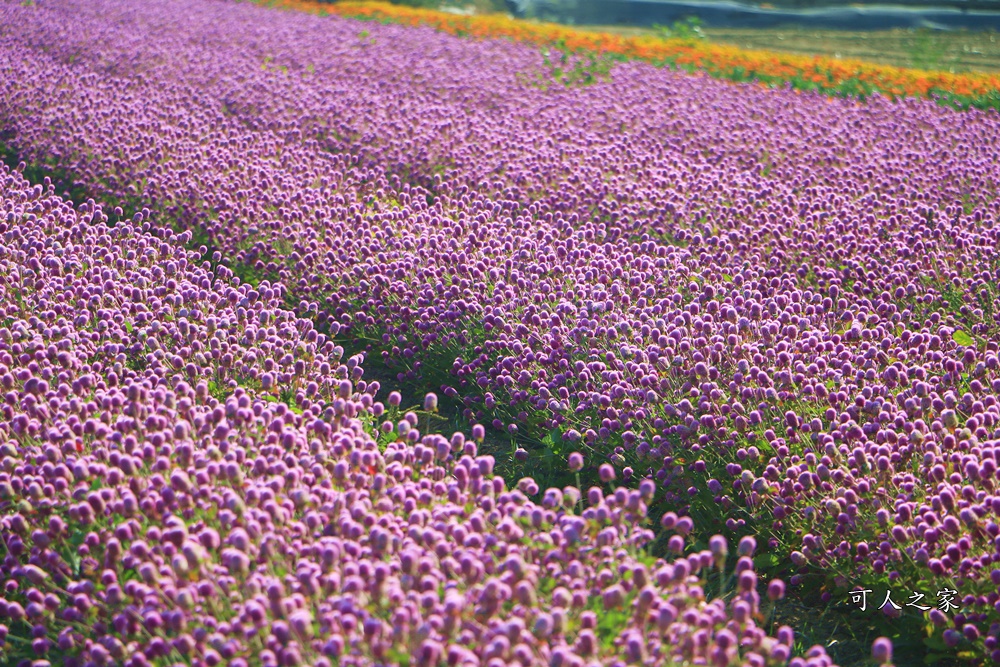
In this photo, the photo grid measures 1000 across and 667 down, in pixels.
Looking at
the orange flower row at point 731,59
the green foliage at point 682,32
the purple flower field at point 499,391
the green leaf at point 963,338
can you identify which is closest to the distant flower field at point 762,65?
the orange flower row at point 731,59

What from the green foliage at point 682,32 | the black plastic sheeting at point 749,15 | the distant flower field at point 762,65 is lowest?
the distant flower field at point 762,65

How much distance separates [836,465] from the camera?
11.6ft

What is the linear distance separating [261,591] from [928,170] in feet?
20.9

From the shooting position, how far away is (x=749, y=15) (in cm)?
2130

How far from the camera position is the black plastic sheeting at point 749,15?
19438 millimetres

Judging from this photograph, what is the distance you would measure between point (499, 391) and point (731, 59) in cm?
1025

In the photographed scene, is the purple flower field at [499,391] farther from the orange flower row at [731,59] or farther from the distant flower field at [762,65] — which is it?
the orange flower row at [731,59]

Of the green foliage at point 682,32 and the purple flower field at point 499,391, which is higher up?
the green foliage at point 682,32

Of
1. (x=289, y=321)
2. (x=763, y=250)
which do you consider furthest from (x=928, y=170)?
(x=289, y=321)

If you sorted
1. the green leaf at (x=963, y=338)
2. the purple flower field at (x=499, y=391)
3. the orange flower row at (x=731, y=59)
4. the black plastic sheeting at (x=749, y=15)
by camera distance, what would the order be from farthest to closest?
1. the black plastic sheeting at (x=749, y=15)
2. the orange flower row at (x=731, y=59)
3. the green leaf at (x=963, y=338)
4. the purple flower field at (x=499, y=391)

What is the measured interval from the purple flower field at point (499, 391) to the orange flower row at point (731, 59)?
272cm

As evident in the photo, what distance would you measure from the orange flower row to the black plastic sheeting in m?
4.94

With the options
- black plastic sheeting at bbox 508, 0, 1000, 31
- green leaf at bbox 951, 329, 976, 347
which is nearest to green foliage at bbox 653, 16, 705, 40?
black plastic sheeting at bbox 508, 0, 1000, 31

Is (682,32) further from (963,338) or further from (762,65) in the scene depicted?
(963,338)
